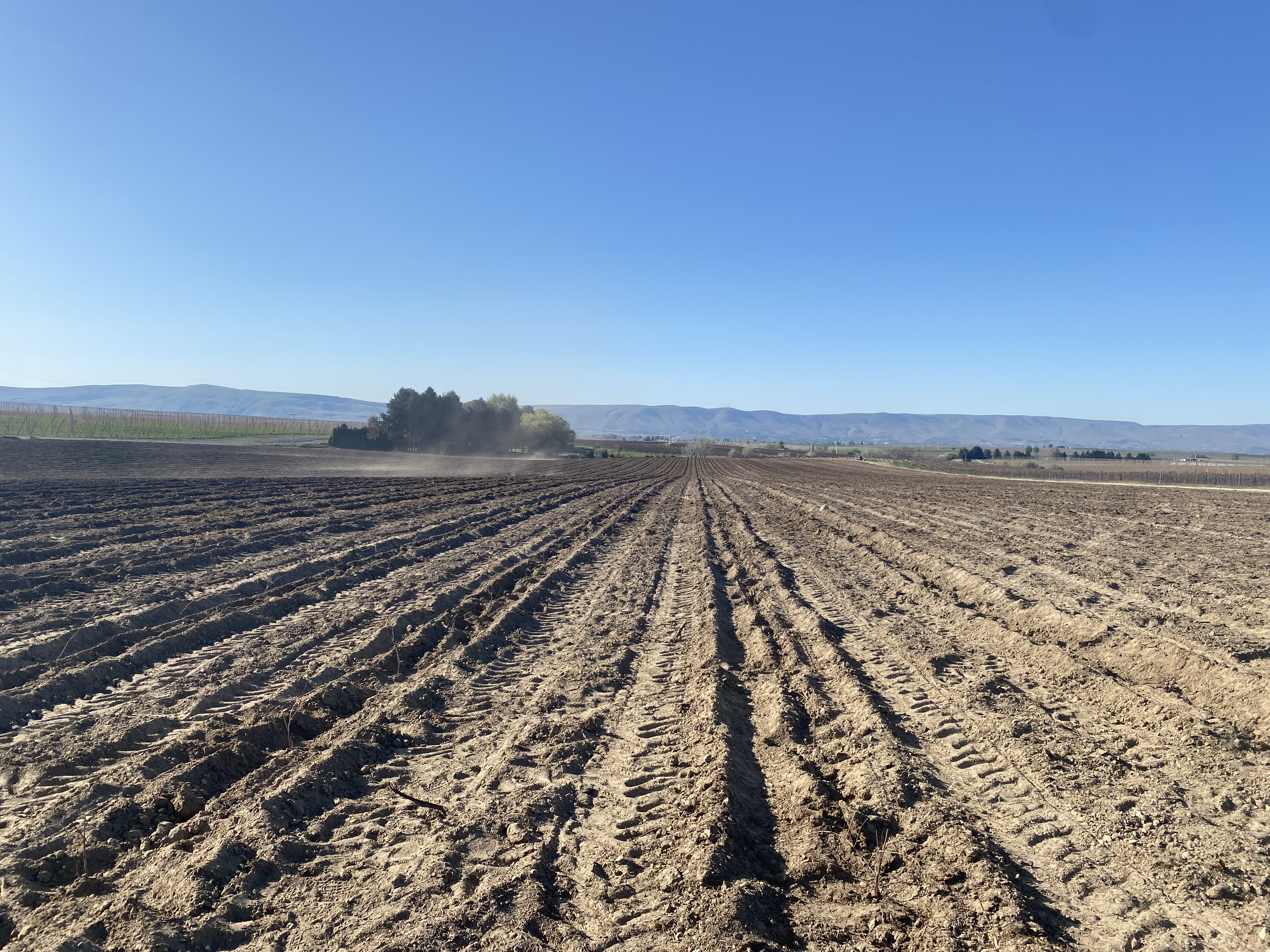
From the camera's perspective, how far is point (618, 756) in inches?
218

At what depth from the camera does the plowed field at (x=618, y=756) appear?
11.7 feet

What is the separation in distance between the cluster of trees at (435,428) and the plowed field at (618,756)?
60750 millimetres

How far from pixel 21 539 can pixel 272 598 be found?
22.0 feet

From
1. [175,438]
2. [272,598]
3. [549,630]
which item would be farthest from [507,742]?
[175,438]

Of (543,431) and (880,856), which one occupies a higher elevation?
(543,431)

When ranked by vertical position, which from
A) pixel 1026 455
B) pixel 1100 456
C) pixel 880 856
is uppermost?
pixel 1100 456

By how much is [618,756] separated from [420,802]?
1.54 metres

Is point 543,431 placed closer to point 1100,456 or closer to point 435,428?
point 435,428

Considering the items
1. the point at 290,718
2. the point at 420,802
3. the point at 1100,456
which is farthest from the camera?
the point at 1100,456

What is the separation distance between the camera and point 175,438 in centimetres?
7000

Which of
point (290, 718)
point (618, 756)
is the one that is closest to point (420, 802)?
point (618, 756)

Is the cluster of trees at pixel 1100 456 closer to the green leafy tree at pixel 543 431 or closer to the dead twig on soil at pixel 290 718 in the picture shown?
the green leafy tree at pixel 543 431

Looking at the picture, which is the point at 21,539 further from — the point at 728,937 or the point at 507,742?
the point at 728,937

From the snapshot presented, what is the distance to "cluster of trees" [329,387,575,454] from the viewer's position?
72.2 metres
